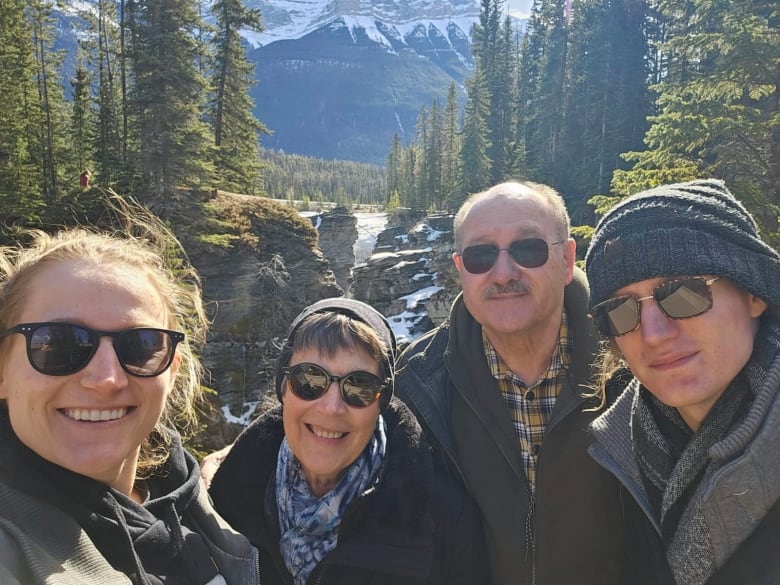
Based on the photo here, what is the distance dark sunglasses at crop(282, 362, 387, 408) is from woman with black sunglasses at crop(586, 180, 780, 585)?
1106mm

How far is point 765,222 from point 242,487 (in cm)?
1054

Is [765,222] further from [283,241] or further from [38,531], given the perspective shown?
[283,241]

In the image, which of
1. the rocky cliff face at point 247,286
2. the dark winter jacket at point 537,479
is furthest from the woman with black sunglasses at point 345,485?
the rocky cliff face at point 247,286

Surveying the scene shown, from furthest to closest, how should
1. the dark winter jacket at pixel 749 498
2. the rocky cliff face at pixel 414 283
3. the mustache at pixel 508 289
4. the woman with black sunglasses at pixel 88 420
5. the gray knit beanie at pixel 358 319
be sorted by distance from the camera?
the rocky cliff face at pixel 414 283
the mustache at pixel 508 289
the gray knit beanie at pixel 358 319
the dark winter jacket at pixel 749 498
the woman with black sunglasses at pixel 88 420

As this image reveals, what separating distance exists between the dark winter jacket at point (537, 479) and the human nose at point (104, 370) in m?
1.73

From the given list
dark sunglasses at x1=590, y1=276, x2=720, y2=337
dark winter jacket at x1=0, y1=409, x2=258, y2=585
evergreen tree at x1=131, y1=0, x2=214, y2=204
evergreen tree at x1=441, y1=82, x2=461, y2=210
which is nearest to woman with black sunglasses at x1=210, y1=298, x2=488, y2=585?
dark winter jacket at x1=0, y1=409, x2=258, y2=585

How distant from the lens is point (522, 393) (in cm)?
299

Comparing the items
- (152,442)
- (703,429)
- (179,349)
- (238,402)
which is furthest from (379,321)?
(238,402)

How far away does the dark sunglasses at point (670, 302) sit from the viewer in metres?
1.93

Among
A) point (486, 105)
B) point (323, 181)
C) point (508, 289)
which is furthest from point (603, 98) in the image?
point (323, 181)

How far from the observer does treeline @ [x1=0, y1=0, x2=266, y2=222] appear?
1648 centimetres

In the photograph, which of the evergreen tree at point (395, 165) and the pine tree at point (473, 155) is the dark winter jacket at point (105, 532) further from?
the evergreen tree at point (395, 165)

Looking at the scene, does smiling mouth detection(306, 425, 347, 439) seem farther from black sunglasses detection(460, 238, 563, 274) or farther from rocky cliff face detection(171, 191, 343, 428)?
rocky cliff face detection(171, 191, 343, 428)

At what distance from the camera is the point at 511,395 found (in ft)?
9.87
